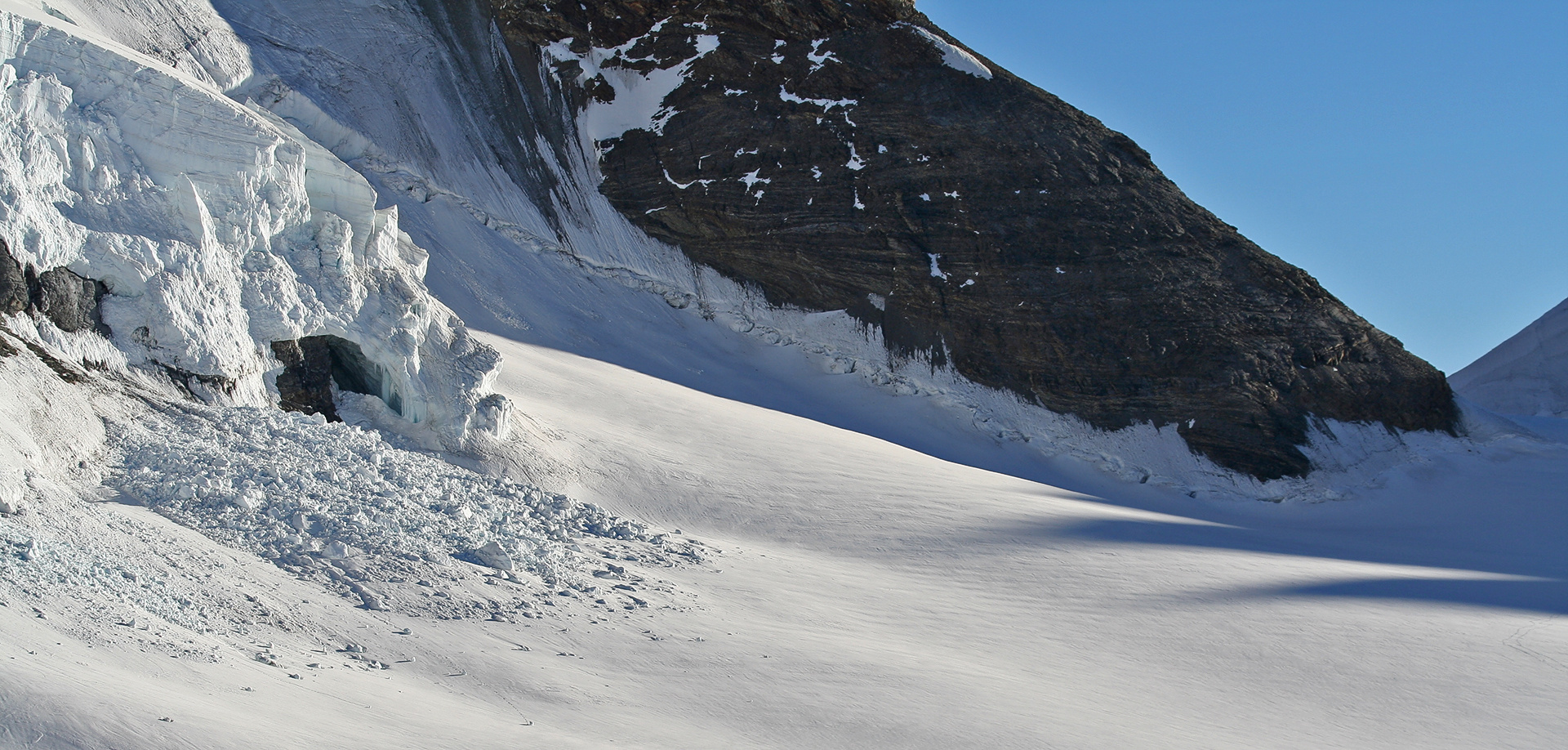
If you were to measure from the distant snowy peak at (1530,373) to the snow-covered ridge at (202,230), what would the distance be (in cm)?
2897

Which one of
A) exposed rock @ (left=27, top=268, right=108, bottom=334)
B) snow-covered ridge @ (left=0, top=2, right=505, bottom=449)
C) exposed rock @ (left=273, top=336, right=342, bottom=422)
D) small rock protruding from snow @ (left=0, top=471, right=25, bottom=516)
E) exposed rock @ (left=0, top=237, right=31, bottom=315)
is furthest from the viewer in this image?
exposed rock @ (left=273, top=336, right=342, bottom=422)

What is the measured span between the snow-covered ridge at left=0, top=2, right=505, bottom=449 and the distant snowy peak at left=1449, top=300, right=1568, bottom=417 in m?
29.0

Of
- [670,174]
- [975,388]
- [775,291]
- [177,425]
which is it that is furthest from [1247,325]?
[177,425]

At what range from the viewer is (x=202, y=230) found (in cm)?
1055

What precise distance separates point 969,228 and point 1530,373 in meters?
18.6

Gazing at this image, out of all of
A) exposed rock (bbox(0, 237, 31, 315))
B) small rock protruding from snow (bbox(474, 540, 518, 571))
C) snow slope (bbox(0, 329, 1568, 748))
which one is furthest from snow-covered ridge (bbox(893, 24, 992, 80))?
exposed rock (bbox(0, 237, 31, 315))

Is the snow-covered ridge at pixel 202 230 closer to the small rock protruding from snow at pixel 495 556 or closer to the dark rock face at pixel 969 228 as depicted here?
the small rock protruding from snow at pixel 495 556

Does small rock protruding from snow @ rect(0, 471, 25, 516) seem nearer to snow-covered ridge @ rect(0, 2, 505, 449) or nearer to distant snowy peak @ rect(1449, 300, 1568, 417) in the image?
snow-covered ridge @ rect(0, 2, 505, 449)

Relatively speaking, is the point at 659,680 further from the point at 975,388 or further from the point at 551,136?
the point at 551,136

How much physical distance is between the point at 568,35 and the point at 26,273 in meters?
17.0

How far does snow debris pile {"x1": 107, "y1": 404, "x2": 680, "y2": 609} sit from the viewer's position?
818 cm

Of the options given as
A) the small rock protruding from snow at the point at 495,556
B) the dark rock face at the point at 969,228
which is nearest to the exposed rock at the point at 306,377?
the small rock protruding from snow at the point at 495,556

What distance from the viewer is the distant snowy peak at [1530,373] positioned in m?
29.4

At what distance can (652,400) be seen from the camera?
15.9 m
